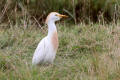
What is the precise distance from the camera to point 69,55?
5055 mm

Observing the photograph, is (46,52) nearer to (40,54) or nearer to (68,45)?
(40,54)

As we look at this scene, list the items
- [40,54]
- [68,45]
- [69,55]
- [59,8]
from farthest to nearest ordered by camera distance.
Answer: [59,8], [68,45], [69,55], [40,54]

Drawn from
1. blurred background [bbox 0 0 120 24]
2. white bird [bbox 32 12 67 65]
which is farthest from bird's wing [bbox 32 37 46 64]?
blurred background [bbox 0 0 120 24]

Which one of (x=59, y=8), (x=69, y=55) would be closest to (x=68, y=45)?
(x=69, y=55)

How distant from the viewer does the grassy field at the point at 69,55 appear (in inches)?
150

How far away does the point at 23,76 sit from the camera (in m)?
3.71

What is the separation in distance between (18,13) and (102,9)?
6.40 ft

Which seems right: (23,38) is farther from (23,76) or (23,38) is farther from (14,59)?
(23,76)

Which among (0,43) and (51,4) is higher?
(51,4)

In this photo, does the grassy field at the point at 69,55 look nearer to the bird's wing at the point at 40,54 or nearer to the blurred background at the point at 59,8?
the bird's wing at the point at 40,54

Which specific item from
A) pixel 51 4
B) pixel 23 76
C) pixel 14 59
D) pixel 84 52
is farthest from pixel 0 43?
pixel 51 4

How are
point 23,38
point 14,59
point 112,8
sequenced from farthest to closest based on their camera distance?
point 112,8 < point 23,38 < point 14,59

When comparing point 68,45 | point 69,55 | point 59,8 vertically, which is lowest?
point 69,55

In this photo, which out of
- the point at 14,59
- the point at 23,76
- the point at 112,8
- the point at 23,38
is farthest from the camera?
the point at 112,8
